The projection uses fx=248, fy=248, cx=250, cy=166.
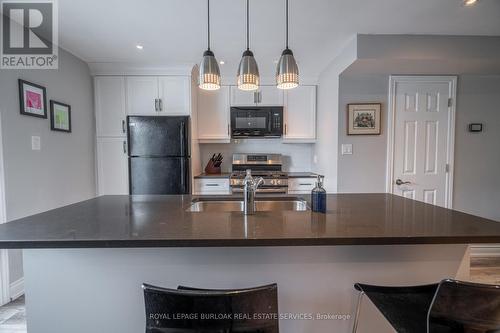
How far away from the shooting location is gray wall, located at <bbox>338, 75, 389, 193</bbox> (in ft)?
9.29

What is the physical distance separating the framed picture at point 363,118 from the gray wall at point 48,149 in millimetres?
3160

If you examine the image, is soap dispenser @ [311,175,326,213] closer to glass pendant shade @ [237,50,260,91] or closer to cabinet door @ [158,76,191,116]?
glass pendant shade @ [237,50,260,91]

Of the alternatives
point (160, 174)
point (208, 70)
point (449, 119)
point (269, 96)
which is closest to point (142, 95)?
point (160, 174)

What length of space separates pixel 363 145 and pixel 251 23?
1.79m

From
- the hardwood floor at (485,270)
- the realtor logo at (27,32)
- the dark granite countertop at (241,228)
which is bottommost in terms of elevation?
the hardwood floor at (485,270)

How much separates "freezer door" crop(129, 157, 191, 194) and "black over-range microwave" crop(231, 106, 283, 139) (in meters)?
0.98

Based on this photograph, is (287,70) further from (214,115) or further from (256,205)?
(214,115)

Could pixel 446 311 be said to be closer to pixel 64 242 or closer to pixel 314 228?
pixel 314 228

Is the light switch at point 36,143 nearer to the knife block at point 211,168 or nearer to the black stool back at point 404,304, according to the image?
the knife block at point 211,168

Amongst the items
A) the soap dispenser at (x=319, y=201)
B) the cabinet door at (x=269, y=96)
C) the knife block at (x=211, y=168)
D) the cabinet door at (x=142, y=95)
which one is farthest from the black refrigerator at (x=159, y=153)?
the soap dispenser at (x=319, y=201)

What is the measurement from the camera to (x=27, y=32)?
2.25 meters

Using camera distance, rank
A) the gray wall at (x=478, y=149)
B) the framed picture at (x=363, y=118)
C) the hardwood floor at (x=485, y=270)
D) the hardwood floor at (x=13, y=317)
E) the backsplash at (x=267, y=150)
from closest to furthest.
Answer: the hardwood floor at (x=13, y=317), the hardwood floor at (x=485, y=270), the framed picture at (x=363, y=118), the gray wall at (x=478, y=149), the backsplash at (x=267, y=150)

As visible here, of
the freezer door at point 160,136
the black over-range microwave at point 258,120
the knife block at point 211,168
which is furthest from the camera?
the knife block at point 211,168

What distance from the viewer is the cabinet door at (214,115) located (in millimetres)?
3635
